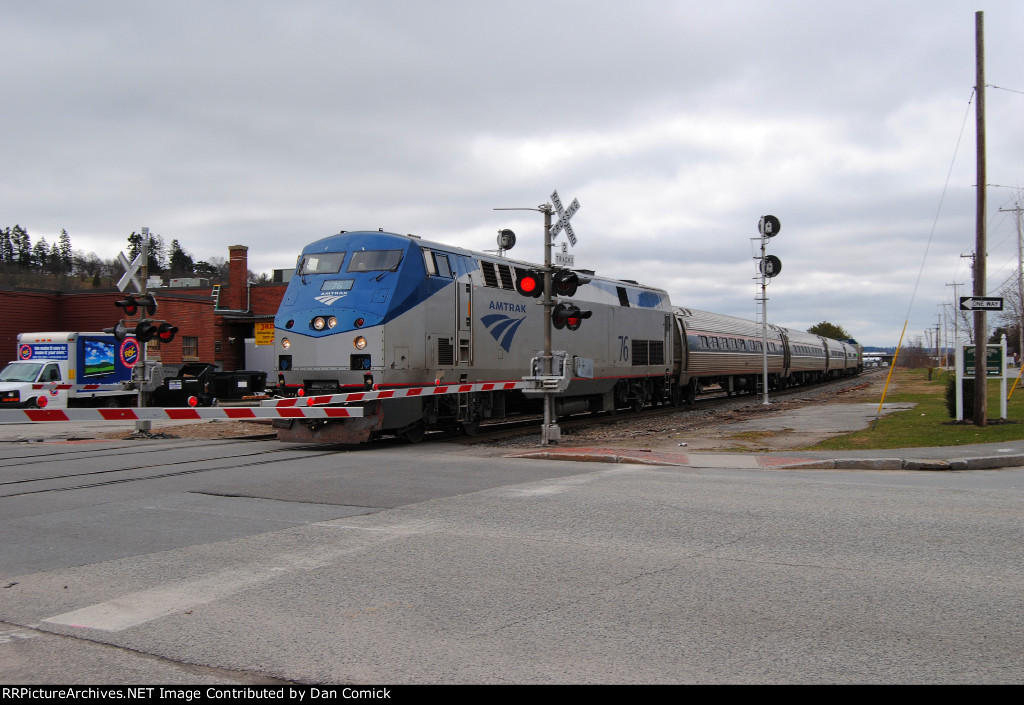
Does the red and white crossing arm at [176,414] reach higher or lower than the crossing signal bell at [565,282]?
lower

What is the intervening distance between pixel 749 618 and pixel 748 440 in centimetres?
1192

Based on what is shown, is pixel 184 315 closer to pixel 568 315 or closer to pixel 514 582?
pixel 568 315

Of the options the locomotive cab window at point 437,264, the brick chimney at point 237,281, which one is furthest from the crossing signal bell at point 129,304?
the brick chimney at point 237,281

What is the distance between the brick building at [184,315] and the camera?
3872cm

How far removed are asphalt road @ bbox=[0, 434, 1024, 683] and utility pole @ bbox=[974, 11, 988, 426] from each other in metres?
8.22

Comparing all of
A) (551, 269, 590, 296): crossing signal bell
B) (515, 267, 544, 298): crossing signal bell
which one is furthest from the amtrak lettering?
(551, 269, 590, 296): crossing signal bell

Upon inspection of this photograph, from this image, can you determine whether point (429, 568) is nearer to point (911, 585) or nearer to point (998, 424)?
point (911, 585)

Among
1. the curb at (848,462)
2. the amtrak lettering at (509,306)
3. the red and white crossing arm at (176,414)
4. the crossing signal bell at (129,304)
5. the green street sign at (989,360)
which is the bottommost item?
the curb at (848,462)

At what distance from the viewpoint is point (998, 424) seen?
17250mm

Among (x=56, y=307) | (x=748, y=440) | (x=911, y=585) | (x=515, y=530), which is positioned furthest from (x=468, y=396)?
(x=56, y=307)

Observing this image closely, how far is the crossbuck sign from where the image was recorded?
15.8 m

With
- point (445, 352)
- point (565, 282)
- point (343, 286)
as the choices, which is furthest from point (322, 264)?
point (565, 282)

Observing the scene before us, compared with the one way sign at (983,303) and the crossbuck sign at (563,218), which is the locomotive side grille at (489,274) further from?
the one way sign at (983,303)

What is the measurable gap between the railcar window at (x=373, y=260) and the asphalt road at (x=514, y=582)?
5750 mm
